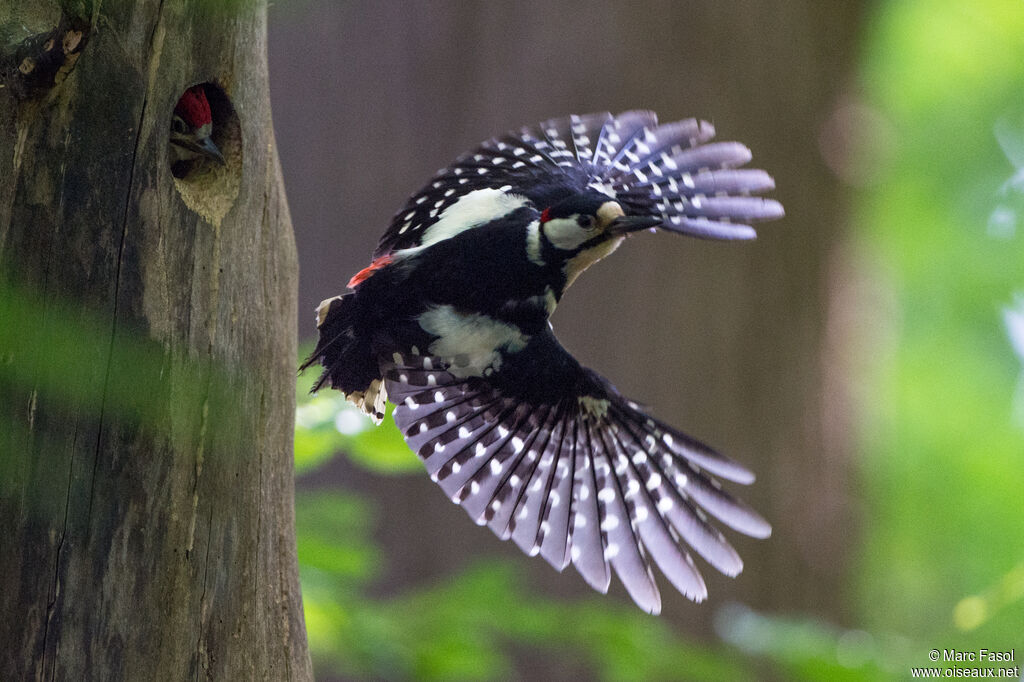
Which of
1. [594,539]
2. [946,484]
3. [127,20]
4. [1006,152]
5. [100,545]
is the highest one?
[1006,152]

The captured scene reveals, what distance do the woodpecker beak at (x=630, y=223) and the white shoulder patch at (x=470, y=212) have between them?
292mm

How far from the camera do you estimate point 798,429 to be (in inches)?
164

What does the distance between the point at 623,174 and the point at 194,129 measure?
0.97 metres

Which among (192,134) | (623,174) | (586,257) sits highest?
(623,174)

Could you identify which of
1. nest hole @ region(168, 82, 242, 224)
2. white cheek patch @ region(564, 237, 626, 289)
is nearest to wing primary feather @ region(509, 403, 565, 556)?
white cheek patch @ region(564, 237, 626, 289)

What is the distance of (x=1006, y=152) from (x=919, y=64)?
30.1 inches

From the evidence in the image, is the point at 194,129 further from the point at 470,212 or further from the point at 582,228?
the point at 582,228

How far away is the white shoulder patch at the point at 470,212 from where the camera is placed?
2.08 m

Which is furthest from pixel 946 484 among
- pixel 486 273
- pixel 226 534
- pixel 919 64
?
pixel 226 534

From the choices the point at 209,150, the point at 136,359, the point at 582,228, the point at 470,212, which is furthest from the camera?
the point at 470,212

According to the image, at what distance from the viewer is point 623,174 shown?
233 cm

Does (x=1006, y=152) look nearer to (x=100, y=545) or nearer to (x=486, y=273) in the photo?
(x=486, y=273)
